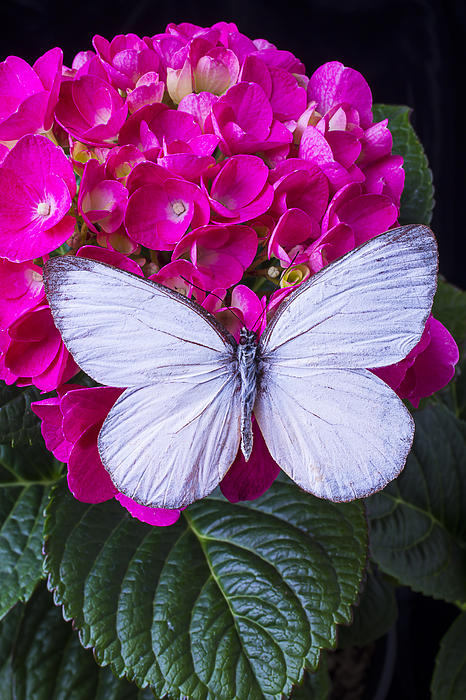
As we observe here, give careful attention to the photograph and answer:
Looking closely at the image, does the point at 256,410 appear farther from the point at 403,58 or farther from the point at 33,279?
the point at 403,58

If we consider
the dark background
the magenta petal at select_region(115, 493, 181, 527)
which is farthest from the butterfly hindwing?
the dark background

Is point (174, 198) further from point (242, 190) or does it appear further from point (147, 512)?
point (147, 512)

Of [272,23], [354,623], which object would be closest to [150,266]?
[354,623]

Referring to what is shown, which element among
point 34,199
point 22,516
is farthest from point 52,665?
point 34,199

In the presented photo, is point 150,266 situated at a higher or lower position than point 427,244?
lower

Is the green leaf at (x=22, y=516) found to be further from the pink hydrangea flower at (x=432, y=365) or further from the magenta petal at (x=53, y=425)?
the pink hydrangea flower at (x=432, y=365)

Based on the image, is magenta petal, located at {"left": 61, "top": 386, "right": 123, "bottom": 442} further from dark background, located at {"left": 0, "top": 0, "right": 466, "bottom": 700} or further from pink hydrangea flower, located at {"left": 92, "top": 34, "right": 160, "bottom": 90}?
dark background, located at {"left": 0, "top": 0, "right": 466, "bottom": 700}
